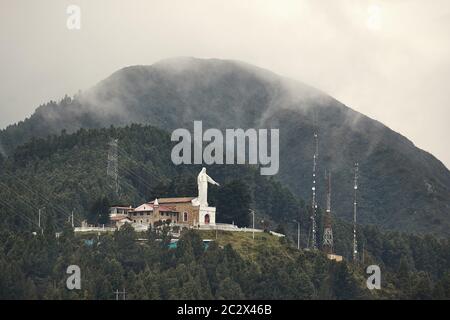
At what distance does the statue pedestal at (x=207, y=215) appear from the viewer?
160125 millimetres

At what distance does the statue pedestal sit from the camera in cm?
16012

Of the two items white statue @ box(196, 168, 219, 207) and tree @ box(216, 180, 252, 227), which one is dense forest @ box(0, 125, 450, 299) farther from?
white statue @ box(196, 168, 219, 207)

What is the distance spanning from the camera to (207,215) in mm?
161000

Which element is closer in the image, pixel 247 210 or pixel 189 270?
pixel 189 270

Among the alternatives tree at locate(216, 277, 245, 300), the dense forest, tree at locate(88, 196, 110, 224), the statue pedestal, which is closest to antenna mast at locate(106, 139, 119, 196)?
the dense forest

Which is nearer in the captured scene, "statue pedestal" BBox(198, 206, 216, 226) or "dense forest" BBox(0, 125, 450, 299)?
"dense forest" BBox(0, 125, 450, 299)

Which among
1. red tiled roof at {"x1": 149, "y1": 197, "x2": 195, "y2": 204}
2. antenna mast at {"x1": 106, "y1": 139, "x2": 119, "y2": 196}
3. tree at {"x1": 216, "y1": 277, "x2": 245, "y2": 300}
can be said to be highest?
antenna mast at {"x1": 106, "y1": 139, "x2": 119, "y2": 196}

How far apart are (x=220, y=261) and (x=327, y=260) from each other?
16278 mm

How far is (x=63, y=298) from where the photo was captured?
5310 inches

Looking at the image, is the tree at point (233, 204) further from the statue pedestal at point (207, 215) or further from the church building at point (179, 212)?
the statue pedestal at point (207, 215)

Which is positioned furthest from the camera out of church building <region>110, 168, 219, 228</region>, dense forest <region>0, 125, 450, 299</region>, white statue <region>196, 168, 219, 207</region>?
church building <region>110, 168, 219, 228</region>

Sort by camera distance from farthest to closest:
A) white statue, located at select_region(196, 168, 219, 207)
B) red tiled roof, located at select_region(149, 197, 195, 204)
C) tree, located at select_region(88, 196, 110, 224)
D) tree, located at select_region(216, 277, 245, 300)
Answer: tree, located at select_region(88, 196, 110, 224) → red tiled roof, located at select_region(149, 197, 195, 204) → white statue, located at select_region(196, 168, 219, 207) → tree, located at select_region(216, 277, 245, 300)
